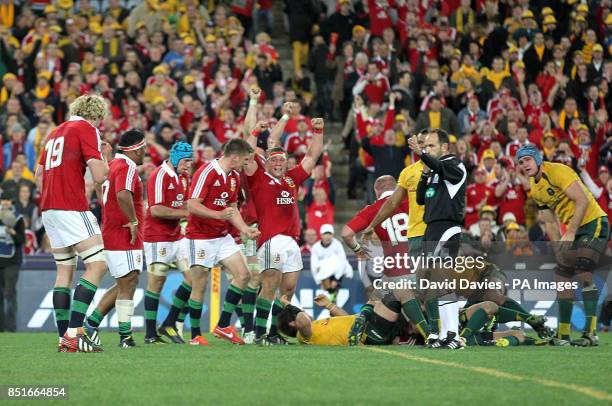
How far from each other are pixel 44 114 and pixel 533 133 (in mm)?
9181

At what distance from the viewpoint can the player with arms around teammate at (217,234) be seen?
44.2ft

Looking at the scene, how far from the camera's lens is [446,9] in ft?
85.8

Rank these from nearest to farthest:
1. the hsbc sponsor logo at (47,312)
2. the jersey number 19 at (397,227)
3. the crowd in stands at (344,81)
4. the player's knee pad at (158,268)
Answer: the jersey number 19 at (397,227)
the player's knee pad at (158,268)
the hsbc sponsor logo at (47,312)
the crowd in stands at (344,81)

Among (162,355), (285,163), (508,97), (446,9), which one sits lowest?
(162,355)

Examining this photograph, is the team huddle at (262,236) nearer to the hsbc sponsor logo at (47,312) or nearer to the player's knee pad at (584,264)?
the player's knee pad at (584,264)

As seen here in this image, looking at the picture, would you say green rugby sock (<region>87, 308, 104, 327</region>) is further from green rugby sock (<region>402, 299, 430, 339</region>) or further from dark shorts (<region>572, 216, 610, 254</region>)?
dark shorts (<region>572, 216, 610, 254</region>)

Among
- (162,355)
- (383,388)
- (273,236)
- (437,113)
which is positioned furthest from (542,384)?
(437,113)

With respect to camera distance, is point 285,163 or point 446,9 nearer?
point 285,163

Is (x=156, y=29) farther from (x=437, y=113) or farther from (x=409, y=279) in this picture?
(x=409, y=279)

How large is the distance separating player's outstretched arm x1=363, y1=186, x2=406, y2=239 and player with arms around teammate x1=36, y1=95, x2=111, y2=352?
123 inches

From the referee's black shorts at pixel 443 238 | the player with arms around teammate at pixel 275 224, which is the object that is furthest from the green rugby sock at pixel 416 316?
the player with arms around teammate at pixel 275 224

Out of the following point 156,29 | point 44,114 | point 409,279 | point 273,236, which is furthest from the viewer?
point 156,29

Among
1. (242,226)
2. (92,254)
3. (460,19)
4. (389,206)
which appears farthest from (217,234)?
(460,19)

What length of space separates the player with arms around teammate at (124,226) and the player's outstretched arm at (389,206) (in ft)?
8.48
